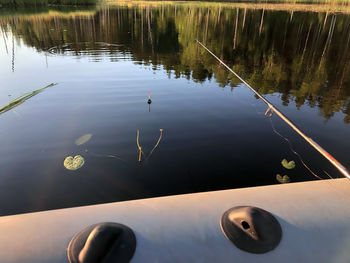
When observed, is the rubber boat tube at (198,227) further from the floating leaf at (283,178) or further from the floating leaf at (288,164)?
the floating leaf at (288,164)

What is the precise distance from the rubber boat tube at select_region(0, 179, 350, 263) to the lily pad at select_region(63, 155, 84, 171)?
7.63 feet

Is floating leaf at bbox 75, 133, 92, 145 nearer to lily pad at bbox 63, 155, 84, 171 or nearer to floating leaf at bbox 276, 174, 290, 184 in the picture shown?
lily pad at bbox 63, 155, 84, 171

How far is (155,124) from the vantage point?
23.7 feet

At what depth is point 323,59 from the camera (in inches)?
638

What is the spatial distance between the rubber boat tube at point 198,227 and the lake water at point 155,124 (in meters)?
1.58

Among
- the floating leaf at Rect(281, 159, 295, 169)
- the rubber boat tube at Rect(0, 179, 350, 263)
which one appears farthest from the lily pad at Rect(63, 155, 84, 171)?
the floating leaf at Rect(281, 159, 295, 169)

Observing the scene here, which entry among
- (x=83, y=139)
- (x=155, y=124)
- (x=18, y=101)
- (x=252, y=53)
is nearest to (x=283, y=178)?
(x=155, y=124)

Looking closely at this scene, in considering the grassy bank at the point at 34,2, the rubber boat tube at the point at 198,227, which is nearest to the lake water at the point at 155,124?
the rubber boat tube at the point at 198,227

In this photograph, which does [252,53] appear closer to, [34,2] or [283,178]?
[283,178]

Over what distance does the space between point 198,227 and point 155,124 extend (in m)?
4.78

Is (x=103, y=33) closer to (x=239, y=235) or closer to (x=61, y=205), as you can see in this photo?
(x=61, y=205)

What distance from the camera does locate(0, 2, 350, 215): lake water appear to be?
4.91 m

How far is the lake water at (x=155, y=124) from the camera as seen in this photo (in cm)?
491

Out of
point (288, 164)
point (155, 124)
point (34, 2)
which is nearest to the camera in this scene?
point (288, 164)
